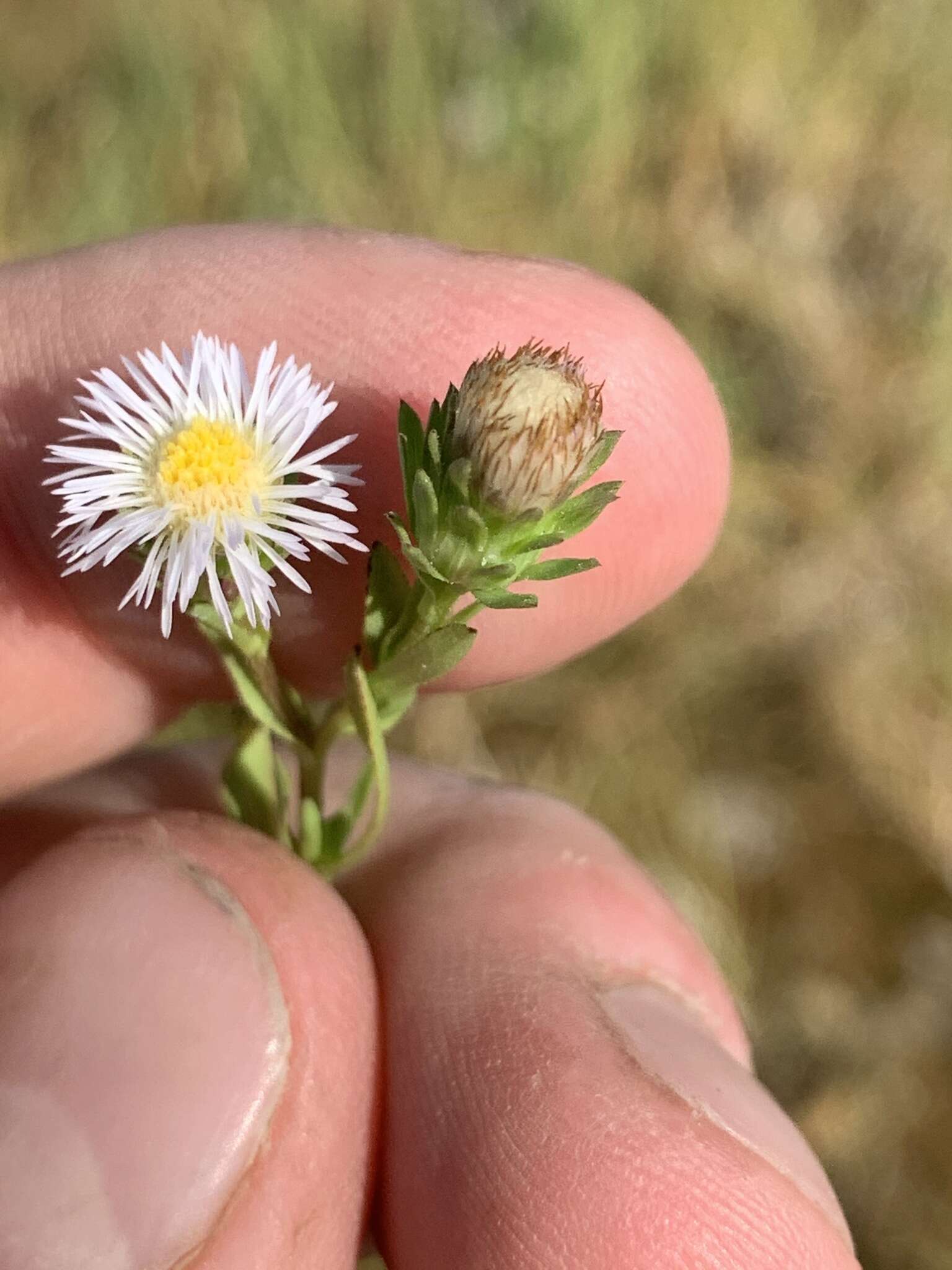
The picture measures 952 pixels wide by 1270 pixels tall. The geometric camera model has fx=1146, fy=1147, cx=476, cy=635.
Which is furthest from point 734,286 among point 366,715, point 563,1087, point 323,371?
point 563,1087

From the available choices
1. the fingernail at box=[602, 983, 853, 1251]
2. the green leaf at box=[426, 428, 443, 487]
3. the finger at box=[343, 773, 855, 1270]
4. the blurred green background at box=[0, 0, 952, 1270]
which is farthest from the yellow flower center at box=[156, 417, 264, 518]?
the blurred green background at box=[0, 0, 952, 1270]

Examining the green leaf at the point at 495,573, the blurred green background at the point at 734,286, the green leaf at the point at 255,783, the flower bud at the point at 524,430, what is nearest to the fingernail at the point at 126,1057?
the green leaf at the point at 255,783

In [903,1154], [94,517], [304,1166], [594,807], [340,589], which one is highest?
[94,517]

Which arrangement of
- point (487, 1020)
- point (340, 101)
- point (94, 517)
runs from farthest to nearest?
point (340, 101) → point (487, 1020) → point (94, 517)

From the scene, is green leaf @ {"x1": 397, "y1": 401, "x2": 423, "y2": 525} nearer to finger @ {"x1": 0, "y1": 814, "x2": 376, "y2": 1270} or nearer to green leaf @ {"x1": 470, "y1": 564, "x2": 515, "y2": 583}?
green leaf @ {"x1": 470, "y1": 564, "x2": 515, "y2": 583}

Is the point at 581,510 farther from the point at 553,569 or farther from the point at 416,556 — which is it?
the point at 416,556

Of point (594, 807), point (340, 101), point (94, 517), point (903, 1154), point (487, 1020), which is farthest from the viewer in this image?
point (340, 101)

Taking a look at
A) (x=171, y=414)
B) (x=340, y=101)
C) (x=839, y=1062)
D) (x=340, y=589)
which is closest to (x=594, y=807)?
(x=839, y=1062)

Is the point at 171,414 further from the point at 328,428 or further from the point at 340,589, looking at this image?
the point at 340,589
